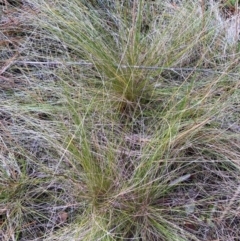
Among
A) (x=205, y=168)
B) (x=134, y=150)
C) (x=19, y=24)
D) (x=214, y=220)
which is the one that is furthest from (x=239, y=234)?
(x=19, y=24)

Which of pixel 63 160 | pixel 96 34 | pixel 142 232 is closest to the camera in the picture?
pixel 142 232

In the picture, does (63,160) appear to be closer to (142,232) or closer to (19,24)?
(142,232)

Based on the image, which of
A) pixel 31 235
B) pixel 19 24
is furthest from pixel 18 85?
pixel 31 235

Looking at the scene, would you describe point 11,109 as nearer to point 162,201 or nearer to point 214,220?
point 162,201

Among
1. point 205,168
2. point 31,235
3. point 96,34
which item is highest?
point 96,34

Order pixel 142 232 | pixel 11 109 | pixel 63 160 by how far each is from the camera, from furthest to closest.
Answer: pixel 11 109, pixel 63 160, pixel 142 232

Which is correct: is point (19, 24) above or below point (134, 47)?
below

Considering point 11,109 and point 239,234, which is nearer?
point 239,234
